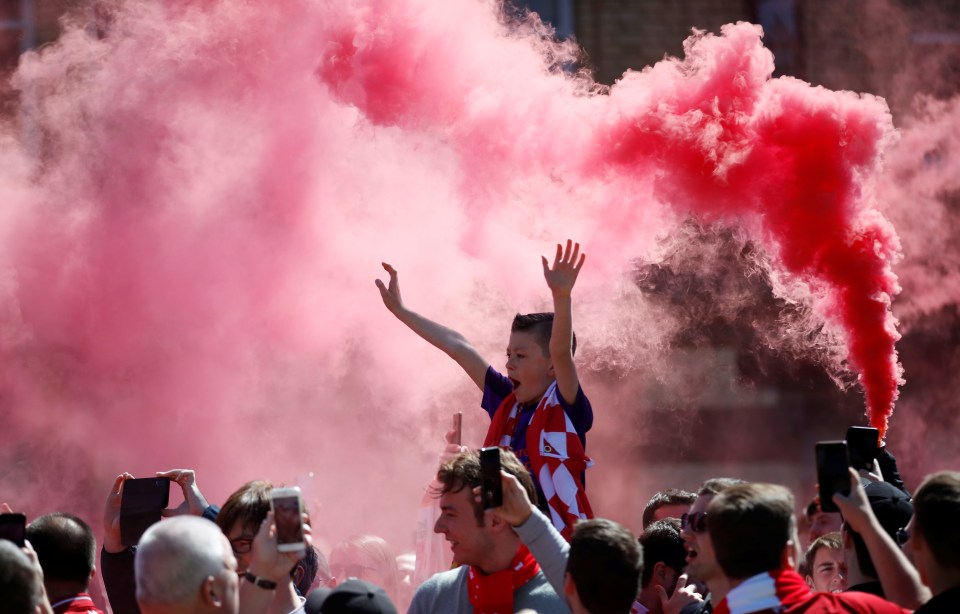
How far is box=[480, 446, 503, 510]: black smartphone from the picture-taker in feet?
12.2

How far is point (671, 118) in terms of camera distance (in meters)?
6.21

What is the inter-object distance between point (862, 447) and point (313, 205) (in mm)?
4398

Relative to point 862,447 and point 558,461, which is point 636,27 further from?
point 862,447

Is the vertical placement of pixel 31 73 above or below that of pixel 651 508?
above

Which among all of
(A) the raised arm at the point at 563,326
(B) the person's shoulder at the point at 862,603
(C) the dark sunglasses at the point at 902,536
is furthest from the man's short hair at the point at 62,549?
(C) the dark sunglasses at the point at 902,536

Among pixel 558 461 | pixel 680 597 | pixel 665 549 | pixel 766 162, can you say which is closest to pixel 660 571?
pixel 665 549

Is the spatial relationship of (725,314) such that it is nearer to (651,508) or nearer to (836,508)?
(651,508)

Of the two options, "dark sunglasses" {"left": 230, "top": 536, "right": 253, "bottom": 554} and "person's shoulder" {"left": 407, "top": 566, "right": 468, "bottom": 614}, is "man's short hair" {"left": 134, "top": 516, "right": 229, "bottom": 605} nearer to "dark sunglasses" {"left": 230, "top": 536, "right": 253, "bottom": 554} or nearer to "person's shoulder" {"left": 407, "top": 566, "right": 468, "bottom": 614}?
"dark sunglasses" {"left": 230, "top": 536, "right": 253, "bottom": 554}

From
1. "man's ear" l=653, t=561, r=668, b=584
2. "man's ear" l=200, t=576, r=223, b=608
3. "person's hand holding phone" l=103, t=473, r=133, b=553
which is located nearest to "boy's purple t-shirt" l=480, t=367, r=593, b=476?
"man's ear" l=653, t=561, r=668, b=584

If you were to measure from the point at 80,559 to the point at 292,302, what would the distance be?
375 cm

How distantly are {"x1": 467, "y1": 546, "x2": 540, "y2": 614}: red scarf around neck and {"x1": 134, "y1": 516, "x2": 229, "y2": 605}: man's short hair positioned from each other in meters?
1.09

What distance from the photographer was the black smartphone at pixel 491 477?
3.71 meters

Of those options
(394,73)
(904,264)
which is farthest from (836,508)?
(904,264)

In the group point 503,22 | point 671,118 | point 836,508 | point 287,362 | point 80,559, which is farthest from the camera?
point 287,362
